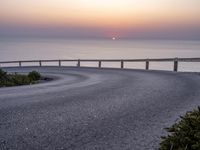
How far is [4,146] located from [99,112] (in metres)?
3.92

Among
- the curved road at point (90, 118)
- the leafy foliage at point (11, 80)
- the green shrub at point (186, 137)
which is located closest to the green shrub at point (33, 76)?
the leafy foliage at point (11, 80)

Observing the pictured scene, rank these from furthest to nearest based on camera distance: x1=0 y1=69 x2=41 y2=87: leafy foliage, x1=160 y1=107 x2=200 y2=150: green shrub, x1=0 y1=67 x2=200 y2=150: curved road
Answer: x1=0 y1=69 x2=41 y2=87: leafy foliage
x1=0 y1=67 x2=200 y2=150: curved road
x1=160 y1=107 x2=200 y2=150: green shrub

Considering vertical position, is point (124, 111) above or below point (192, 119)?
below

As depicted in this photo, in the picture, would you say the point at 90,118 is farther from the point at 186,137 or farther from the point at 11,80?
the point at 11,80

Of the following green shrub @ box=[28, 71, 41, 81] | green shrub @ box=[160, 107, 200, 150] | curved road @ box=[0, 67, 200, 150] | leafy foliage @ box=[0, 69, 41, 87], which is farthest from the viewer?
green shrub @ box=[28, 71, 41, 81]

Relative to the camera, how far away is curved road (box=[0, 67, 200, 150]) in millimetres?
7461

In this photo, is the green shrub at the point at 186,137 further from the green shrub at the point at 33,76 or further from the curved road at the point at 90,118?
the green shrub at the point at 33,76

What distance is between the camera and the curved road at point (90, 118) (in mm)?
7461

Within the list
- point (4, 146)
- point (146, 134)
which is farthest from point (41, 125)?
point (146, 134)

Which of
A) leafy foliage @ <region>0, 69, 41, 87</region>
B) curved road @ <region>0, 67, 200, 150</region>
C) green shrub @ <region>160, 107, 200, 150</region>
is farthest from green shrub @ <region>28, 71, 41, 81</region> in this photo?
green shrub @ <region>160, 107, 200, 150</region>

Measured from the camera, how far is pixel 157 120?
9.64m

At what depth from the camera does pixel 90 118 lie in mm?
9727

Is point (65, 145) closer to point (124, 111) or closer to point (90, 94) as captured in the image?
point (124, 111)

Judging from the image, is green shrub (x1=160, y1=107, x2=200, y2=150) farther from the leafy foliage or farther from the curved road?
the leafy foliage
